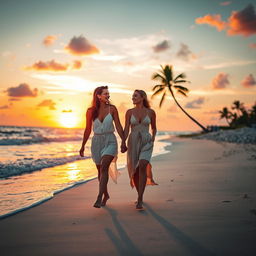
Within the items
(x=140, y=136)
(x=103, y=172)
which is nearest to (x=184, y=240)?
(x=103, y=172)

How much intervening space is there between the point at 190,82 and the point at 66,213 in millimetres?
40563

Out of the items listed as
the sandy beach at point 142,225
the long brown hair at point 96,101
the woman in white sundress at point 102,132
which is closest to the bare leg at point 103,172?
the woman in white sundress at point 102,132

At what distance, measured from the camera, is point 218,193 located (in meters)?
5.63

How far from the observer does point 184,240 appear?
319 cm

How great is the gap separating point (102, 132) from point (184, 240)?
7.61 feet

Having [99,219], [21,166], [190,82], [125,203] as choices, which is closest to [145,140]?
[125,203]

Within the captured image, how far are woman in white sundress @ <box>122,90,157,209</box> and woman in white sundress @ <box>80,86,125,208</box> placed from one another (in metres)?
0.20

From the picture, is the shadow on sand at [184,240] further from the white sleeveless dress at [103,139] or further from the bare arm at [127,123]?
the bare arm at [127,123]

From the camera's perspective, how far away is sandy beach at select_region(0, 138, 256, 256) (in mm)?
3020

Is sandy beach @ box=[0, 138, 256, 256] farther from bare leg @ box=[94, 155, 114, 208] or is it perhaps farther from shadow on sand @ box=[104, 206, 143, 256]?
bare leg @ box=[94, 155, 114, 208]

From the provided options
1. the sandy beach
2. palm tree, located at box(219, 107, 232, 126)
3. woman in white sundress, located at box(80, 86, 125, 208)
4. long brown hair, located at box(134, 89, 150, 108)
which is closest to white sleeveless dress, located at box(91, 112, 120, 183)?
woman in white sundress, located at box(80, 86, 125, 208)

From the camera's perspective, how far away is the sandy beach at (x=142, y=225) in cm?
302

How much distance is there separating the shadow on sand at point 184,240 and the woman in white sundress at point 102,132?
1.22 meters

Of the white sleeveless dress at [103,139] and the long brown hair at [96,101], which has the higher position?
the long brown hair at [96,101]
